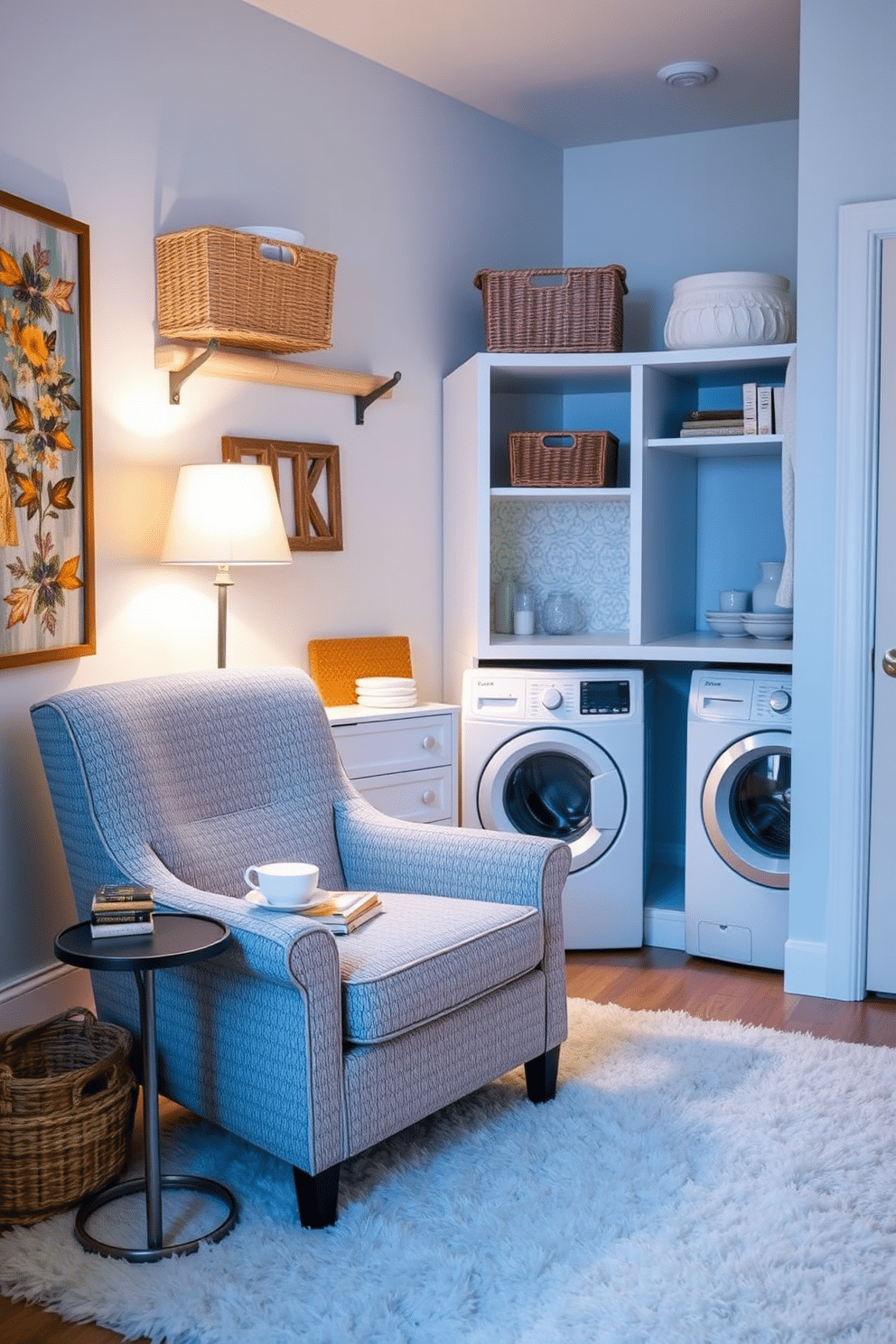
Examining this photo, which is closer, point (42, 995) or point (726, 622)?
point (42, 995)

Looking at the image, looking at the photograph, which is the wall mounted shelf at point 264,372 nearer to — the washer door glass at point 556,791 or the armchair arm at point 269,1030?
the washer door glass at point 556,791

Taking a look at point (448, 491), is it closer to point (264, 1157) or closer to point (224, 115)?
point (224, 115)

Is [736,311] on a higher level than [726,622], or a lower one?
higher

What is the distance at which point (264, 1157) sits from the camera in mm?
2521

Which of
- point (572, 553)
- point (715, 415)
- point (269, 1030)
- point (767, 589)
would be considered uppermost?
point (715, 415)

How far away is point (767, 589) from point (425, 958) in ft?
6.94

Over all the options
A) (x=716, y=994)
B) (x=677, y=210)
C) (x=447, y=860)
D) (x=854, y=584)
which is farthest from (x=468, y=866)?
(x=677, y=210)

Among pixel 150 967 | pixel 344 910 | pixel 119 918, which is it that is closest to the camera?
pixel 150 967

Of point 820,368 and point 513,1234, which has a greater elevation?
point 820,368

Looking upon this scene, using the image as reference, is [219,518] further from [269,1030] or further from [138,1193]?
[138,1193]

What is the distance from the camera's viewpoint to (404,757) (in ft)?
12.0

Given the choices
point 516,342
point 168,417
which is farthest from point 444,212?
point 168,417

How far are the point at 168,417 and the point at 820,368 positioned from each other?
65.2 inches

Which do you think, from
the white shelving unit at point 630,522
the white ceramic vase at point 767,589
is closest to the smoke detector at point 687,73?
the white shelving unit at point 630,522
